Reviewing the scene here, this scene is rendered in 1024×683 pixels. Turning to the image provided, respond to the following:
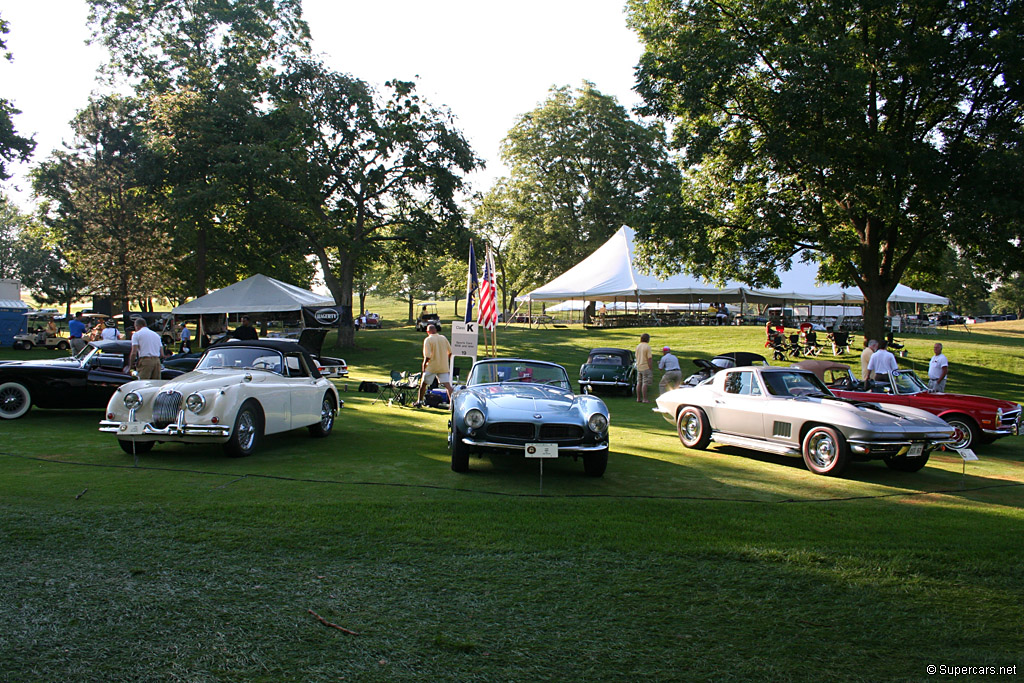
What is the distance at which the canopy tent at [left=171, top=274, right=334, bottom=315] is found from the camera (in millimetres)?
30891

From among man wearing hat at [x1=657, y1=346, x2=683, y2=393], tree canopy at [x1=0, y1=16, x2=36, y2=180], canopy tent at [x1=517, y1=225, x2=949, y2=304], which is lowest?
man wearing hat at [x1=657, y1=346, x2=683, y2=393]

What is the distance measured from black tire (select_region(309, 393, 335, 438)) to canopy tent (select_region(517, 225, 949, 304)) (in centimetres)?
2528

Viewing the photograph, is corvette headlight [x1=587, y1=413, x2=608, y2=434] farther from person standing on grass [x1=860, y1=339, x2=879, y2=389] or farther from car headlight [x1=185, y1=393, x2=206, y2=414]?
person standing on grass [x1=860, y1=339, x2=879, y2=389]

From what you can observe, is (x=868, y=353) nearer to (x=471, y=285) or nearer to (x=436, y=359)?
(x=471, y=285)

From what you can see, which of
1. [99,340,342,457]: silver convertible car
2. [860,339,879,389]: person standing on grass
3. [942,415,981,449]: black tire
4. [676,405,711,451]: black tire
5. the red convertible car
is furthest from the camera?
[860,339,879,389]: person standing on grass

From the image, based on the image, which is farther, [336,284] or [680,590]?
[336,284]

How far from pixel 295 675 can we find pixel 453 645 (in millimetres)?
802

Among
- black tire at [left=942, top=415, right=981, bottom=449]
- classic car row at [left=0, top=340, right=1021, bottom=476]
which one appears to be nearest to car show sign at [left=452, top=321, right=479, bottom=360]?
classic car row at [left=0, top=340, right=1021, bottom=476]

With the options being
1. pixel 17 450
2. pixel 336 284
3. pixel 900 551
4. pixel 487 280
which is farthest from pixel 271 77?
pixel 900 551

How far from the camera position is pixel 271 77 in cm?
3656

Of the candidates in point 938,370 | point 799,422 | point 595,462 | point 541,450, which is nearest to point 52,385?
point 541,450

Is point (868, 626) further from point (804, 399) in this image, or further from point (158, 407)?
point (158, 407)

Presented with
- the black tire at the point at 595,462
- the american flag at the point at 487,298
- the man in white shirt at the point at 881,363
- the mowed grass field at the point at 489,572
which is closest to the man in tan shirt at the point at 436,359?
the american flag at the point at 487,298

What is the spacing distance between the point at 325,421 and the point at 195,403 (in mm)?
3064
